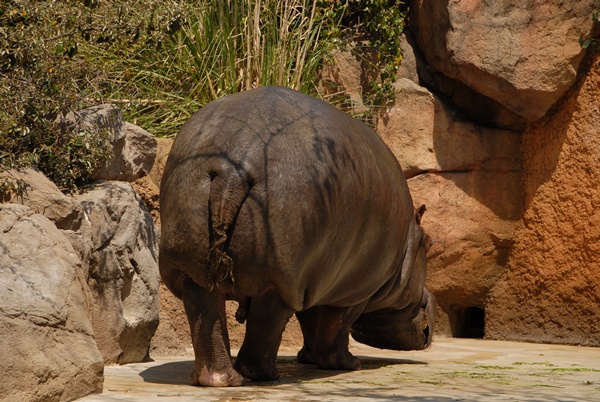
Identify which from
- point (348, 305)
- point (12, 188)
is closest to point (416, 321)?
point (348, 305)

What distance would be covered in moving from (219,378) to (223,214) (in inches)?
36.2

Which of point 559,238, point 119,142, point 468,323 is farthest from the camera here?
point 468,323

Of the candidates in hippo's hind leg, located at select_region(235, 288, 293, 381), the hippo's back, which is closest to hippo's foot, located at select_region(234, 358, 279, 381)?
hippo's hind leg, located at select_region(235, 288, 293, 381)

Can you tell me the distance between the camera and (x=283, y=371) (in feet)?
22.0

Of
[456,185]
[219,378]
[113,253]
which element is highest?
[456,185]

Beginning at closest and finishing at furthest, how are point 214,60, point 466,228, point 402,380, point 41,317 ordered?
point 41,317 < point 402,380 < point 214,60 < point 466,228

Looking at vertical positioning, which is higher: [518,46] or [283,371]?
[518,46]

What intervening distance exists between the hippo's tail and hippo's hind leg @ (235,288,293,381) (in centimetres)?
36

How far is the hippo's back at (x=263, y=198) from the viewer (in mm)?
5332

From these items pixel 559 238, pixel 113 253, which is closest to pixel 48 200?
pixel 113 253

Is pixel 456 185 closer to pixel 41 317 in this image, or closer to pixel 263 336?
pixel 263 336

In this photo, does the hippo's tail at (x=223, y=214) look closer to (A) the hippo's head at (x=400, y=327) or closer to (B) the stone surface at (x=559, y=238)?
(A) the hippo's head at (x=400, y=327)

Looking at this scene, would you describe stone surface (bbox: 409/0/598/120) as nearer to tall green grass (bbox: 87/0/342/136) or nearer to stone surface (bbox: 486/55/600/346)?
stone surface (bbox: 486/55/600/346)

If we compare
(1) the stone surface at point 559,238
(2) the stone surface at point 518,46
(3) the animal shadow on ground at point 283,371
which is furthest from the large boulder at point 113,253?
(1) the stone surface at point 559,238
